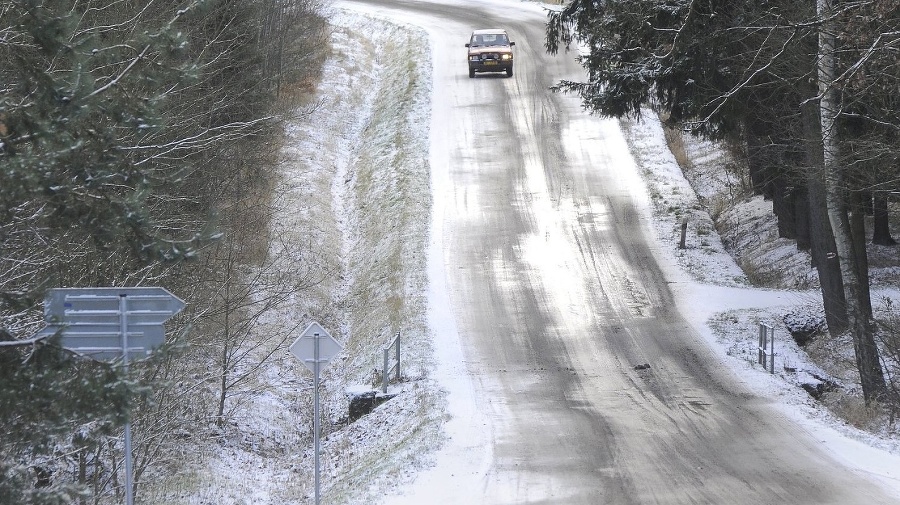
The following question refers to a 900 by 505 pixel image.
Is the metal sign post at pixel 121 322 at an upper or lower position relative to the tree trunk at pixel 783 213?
lower

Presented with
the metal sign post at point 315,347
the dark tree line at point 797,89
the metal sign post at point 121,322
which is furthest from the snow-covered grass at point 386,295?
the metal sign post at point 121,322

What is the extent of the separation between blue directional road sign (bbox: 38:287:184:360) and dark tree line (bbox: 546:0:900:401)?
9959mm

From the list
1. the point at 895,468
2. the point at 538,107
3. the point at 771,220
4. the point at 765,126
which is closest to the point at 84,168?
the point at 895,468

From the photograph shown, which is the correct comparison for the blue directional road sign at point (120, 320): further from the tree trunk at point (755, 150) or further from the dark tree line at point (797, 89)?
the tree trunk at point (755, 150)

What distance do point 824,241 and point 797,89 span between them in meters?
3.08

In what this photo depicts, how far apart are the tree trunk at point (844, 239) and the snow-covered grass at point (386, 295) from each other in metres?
1.15

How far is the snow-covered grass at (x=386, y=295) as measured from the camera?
1528cm

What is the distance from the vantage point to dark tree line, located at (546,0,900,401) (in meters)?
15.3

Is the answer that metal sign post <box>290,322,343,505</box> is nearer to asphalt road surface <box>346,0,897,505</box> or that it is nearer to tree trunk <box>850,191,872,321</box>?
asphalt road surface <box>346,0,897,505</box>

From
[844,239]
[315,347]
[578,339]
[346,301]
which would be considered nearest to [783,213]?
[578,339]

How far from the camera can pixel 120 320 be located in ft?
32.0

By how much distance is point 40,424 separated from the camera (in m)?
7.92

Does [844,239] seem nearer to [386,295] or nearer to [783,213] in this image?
[783,213]

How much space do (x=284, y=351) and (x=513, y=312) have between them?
552 cm
